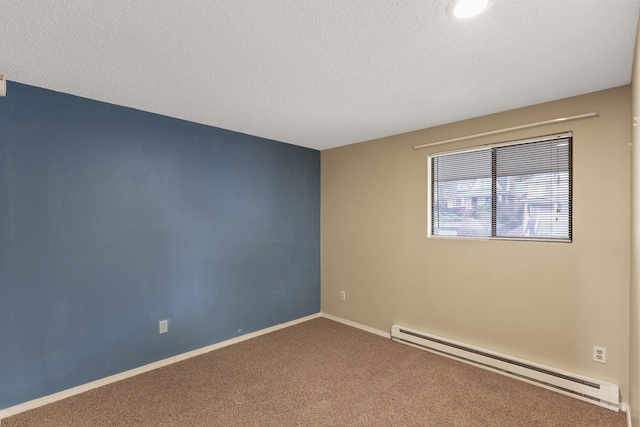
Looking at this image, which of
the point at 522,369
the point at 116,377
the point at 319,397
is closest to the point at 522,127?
the point at 522,369

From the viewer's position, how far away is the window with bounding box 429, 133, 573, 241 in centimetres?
261

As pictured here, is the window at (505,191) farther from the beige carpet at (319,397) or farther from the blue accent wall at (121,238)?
the blue accent wall at (121,238)

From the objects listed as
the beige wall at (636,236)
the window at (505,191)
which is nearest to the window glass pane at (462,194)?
the window at (505,191)

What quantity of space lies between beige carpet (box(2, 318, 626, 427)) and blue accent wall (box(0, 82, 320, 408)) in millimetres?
313

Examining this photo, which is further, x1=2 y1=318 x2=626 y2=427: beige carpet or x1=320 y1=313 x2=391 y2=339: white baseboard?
x1=320 y1=313 x2=391 y2=339: white baseboard

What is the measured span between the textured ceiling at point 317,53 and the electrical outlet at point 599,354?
191 cm

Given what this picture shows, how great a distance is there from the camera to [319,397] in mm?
2418

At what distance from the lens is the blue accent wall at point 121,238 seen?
226 centimetres

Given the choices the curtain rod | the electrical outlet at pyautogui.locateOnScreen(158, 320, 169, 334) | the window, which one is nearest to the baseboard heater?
the window

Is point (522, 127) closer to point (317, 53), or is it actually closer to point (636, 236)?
point (636, 236)

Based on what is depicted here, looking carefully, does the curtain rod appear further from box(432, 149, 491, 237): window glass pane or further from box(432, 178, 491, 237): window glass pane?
box(432, 178, 491, 237): window glass pane

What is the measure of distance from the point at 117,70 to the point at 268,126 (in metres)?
1.46

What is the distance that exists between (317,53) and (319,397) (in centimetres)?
238

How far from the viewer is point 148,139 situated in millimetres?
2887
